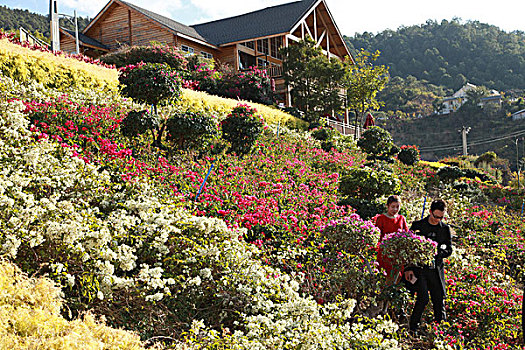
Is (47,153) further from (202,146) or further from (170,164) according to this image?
(202,146)

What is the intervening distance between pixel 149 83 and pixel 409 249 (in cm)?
651

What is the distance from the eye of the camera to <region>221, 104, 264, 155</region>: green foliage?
10125mm

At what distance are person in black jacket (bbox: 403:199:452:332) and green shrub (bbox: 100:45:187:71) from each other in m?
15.5

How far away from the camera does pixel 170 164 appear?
8141mm

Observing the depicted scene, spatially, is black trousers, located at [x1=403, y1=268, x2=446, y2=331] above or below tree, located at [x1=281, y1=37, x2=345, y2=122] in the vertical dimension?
below

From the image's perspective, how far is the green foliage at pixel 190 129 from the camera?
342 inches

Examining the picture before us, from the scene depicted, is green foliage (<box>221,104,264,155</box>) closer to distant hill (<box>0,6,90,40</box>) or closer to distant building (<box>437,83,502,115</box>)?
distant hill (<box>0,6,90,40</box>)

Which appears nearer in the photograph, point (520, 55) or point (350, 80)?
point (350, 80)

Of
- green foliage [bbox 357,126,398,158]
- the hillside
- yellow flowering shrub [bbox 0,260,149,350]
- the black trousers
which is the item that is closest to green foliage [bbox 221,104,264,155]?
the hillside

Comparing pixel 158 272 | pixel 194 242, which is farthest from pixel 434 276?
pixel 158 272

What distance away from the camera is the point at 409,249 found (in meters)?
4.60

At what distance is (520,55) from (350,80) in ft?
197

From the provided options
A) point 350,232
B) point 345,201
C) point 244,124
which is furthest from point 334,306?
point 244,124

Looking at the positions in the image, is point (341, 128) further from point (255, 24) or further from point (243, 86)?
point (255, 24)
